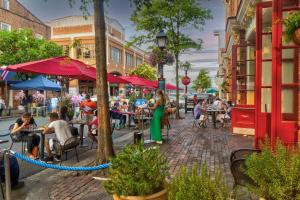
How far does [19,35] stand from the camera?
30.8 metres

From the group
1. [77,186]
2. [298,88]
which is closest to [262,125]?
[298,88]

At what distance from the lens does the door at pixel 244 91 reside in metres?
12.0

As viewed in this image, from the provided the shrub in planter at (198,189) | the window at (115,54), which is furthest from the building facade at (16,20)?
the shrub in planter at (198,189)

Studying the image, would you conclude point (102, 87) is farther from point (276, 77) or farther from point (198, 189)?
point (198, 189)

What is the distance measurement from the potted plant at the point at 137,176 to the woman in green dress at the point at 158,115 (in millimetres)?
6694

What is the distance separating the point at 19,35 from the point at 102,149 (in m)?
26.6

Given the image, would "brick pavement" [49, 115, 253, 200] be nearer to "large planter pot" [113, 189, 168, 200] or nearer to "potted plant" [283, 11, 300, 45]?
"large planter pot" [113, 189, 168, 200]

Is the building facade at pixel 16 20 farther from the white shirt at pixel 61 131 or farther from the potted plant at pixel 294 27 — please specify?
the potted plant at pixel 294 27

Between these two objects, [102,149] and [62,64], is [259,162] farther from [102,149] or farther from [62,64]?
[62,64]

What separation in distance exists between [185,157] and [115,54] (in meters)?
49.4

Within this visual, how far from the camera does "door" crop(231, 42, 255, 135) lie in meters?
12.0

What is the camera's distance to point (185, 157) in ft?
27.8

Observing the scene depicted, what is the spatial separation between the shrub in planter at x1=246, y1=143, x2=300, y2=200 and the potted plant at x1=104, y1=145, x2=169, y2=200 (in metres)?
0.99

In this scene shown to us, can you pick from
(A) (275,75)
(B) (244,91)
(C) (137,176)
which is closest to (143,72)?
(B) (244,91)
